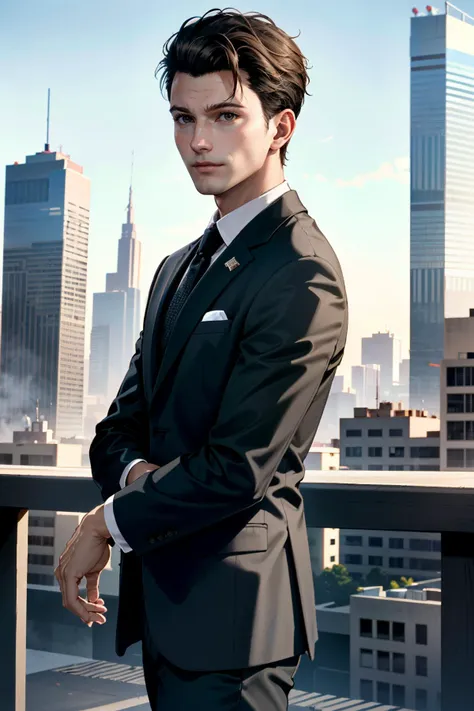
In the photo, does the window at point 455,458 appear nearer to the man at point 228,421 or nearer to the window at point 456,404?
the window at point 456,404

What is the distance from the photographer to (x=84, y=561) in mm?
907

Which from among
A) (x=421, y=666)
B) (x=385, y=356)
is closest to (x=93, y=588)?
(x=421, y=666)

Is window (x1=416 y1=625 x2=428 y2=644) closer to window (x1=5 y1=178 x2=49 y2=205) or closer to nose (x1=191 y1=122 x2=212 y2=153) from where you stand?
nose (x1=191 y1=122 x2=212 y2=153)

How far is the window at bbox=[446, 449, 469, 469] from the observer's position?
128 feet

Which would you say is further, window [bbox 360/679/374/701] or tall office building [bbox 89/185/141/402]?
tall office building [bbox 89/185/141/402]

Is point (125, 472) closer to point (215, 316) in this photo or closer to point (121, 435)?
point (121, 435)

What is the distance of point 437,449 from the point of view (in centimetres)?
4169

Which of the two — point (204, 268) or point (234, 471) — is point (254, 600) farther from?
point (204, 268)

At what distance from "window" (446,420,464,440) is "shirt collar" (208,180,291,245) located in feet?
132

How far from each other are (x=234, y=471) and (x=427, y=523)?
41cm

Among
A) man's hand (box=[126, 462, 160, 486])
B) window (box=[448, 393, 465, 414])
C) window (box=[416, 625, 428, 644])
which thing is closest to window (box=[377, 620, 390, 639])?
window (box=[416, 625, 428, 644])

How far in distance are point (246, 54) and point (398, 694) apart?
42696 mm

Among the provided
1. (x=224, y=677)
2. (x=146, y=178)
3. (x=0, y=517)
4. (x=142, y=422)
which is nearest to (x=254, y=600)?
(x=224, y=677)

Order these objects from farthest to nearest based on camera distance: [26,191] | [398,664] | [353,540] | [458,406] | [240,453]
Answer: [26,191]
[353,540]
[458,406]
[398,664]
[240,453]
